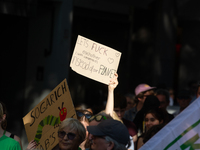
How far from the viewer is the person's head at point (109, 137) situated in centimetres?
284

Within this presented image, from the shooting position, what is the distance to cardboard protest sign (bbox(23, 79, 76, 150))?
411 cm

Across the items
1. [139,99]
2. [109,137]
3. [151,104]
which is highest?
[109,137]

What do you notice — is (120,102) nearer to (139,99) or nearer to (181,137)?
(139,99)

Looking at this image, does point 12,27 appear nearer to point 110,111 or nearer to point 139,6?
point 139,6

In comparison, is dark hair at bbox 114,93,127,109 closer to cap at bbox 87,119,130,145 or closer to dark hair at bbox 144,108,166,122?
dark hair at bbox 144,108,166,122

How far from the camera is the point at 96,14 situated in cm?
1167

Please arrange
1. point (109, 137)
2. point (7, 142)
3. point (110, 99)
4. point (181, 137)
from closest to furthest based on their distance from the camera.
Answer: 1. point (181, 137)
2. point (109, 137)
3. point (7, 142)
4. point (110, 99)

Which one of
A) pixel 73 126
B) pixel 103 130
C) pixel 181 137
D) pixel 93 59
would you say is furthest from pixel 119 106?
pixel 181 137

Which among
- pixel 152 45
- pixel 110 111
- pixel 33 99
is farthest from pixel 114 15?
pixel 110 111

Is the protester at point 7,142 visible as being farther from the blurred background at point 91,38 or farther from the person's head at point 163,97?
the blurred background at point 91,38

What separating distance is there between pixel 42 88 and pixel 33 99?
0.34m

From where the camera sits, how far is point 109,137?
2.86 metres

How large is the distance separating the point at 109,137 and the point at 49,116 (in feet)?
5.03

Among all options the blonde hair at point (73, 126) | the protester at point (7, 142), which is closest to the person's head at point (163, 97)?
the blonde hair at point (73, 126)
